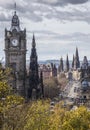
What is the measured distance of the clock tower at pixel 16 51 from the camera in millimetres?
100500

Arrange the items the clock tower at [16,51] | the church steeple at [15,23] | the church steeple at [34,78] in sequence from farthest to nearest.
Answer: the church steeple at [34,78] → the church steeple at [15,23] → the clock tower at [16,51]

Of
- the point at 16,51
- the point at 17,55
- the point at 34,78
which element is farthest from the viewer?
the point at 34,78

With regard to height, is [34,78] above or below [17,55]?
below

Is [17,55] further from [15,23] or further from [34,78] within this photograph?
[34,78]

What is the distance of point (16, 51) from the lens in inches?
3989

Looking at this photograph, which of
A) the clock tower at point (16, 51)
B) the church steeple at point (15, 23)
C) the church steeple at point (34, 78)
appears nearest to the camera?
the clock tower at point (16, 51)

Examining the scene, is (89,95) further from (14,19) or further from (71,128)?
(71,128)

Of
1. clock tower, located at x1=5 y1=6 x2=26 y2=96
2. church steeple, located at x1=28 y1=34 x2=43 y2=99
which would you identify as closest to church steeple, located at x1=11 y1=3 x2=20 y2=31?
clock tower, located at x1=5 y1=6 x2=26 y2=96

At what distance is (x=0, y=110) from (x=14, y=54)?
7232 centimetres

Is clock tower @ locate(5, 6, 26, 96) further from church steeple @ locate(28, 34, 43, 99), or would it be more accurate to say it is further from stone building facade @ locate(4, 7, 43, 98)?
church steeple @ locate(28, 34, 43, 99)

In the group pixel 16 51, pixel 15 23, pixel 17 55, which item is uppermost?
pixel 15 23

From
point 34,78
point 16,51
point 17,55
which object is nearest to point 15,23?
point 16,51

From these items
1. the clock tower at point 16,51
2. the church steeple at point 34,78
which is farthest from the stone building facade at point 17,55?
the church steeple at point 34,78

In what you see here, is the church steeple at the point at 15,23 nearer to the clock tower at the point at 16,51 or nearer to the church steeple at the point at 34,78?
the clock tower at the point at 16,51
